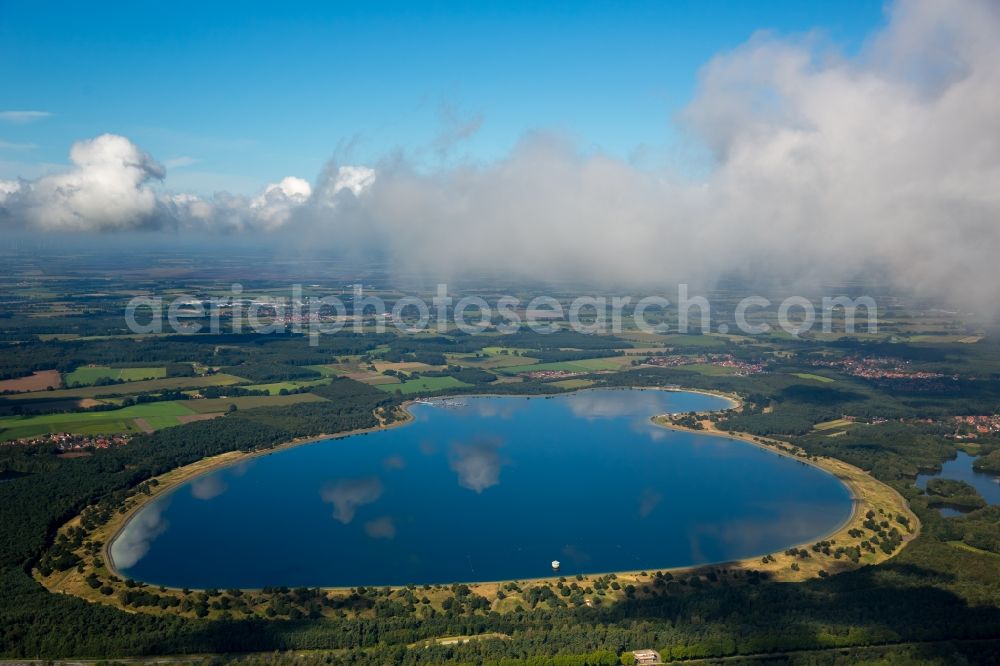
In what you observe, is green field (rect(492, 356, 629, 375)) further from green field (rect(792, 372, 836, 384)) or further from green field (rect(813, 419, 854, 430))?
green field (rect(813, 419, 854, 430))

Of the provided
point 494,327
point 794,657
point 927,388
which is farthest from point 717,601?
point 494,327

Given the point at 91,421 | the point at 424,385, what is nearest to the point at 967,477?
the point at 424,385

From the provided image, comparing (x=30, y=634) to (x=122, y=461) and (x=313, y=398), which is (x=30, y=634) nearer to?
(x=122, y=461)

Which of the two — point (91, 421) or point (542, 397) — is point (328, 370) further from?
point (91, 421)

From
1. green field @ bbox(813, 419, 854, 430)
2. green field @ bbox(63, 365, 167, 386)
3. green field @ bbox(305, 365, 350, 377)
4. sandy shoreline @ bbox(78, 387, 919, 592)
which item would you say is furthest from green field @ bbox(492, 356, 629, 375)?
green field @ bbox(63, 365, 167, 386)

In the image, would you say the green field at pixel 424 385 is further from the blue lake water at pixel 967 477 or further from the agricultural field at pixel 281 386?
the blue lake water at pixel 967 477
